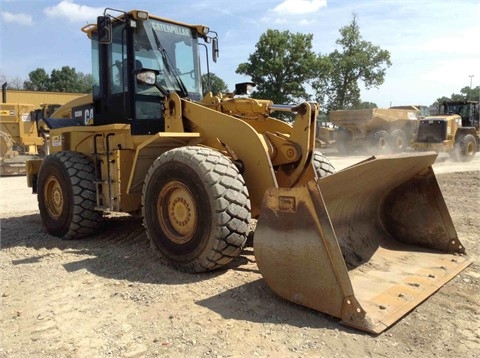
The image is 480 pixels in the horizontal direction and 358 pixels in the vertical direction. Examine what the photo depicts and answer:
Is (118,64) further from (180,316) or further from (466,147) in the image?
(466,147)

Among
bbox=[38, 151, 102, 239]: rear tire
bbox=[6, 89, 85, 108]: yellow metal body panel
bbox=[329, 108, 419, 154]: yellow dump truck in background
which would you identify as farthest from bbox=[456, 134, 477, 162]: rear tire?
bbox=[6, 89, 85, 108]: yellow metal body panel

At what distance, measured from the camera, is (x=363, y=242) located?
463cm

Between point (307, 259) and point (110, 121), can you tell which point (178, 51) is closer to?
point (110, 121)

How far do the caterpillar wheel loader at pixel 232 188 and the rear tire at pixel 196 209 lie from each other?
0.04ft

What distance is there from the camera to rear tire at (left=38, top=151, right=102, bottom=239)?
5762 mm

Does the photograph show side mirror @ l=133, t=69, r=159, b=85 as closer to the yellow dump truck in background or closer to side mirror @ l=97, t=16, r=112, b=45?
side mirror @ l=97, t=16, r=112, b=45

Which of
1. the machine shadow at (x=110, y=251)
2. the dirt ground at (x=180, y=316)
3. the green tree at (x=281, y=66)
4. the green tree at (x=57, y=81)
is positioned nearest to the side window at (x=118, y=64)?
the machine shadow at (x=110, y=251)

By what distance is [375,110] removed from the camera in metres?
20.6

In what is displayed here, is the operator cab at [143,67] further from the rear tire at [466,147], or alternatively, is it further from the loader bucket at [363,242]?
the rear tire at [466,147]

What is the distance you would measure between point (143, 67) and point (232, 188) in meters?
2.30

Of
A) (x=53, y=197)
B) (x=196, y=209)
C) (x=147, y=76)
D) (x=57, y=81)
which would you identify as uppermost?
(x=57, y=81)

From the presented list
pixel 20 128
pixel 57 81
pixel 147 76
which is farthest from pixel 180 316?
pixel 57 81

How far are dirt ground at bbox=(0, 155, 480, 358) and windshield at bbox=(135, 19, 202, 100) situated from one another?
214 centimetres

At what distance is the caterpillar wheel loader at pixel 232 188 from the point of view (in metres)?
3.38
